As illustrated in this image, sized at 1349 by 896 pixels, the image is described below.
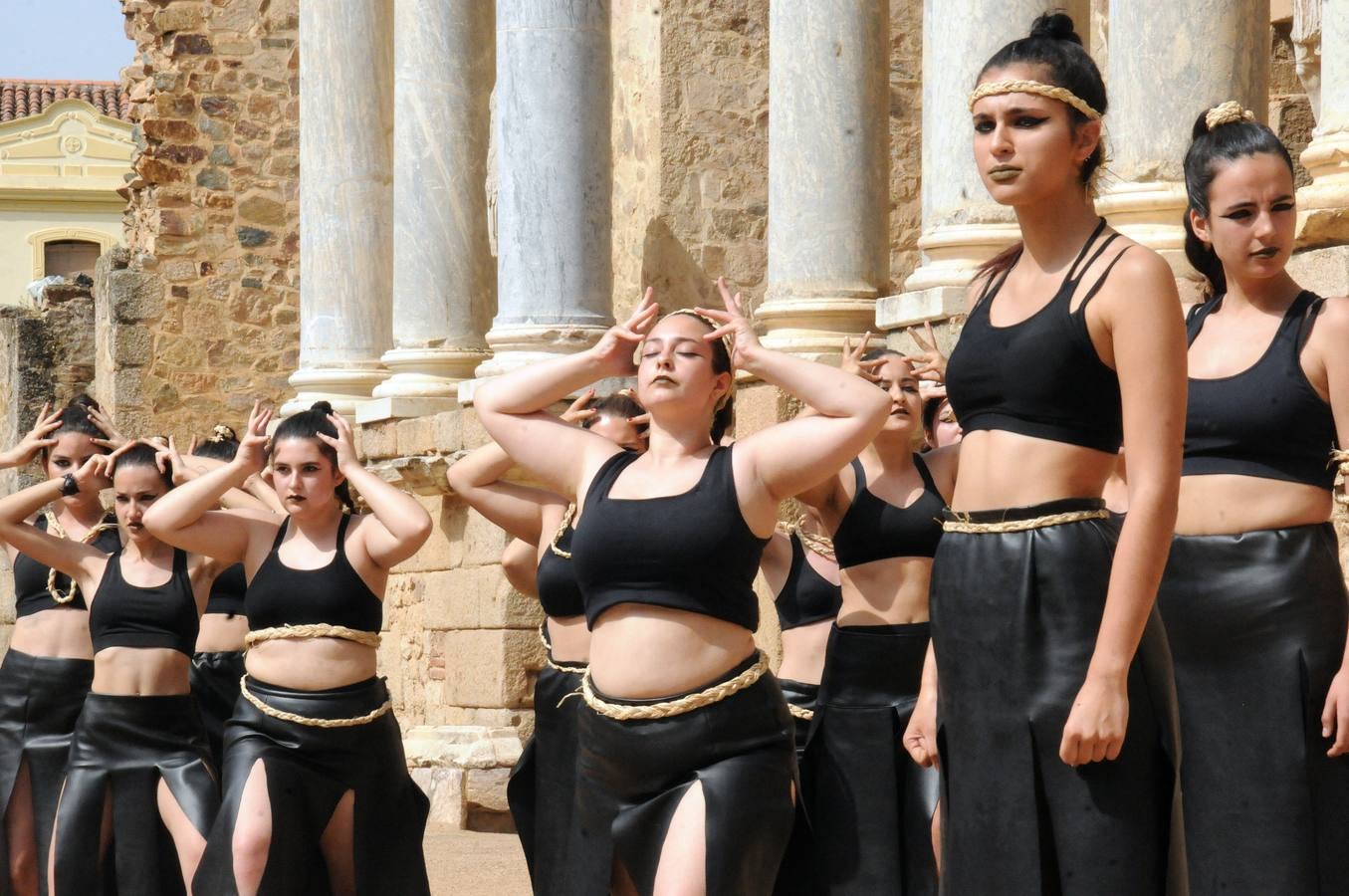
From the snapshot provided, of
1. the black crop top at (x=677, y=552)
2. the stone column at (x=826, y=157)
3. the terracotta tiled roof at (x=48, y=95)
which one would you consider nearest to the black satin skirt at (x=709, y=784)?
the black crop top at (x=677, y=552)

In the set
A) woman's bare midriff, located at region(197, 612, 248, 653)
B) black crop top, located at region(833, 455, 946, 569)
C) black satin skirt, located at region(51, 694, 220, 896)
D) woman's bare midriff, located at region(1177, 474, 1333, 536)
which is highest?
woman's bare midriff, located at region(1177, 474, 1333, 536)

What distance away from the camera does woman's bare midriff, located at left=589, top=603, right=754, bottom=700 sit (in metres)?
4.52

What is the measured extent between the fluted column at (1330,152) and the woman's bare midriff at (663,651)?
2.12 meters

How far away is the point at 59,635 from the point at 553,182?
138 inches

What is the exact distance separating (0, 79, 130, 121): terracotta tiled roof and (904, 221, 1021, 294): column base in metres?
34.9

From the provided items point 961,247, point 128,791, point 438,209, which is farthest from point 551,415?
point 438,209

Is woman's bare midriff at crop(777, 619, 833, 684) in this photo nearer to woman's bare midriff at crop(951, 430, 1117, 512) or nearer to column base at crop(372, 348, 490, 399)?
woman's bare midriff at crop(951, 430, 1117, 512)

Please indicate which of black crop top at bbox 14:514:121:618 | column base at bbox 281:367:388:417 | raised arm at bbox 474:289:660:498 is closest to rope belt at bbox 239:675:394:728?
raised arm at bbox 474:289:660:498

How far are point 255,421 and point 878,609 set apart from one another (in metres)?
2.48

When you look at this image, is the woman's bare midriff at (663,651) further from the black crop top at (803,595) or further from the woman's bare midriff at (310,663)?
the woman's bare midriff at (310,663)

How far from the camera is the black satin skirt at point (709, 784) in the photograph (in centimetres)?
446

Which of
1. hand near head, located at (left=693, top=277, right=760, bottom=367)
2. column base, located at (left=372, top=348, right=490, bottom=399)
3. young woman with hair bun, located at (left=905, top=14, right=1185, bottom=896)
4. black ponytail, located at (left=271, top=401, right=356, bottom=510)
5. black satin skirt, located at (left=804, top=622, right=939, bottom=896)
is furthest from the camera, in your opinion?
column base, located at (left=372, top=348, right=490, bottom=399)

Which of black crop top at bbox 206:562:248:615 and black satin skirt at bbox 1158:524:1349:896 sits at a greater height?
black satin skirt at bbox 1158:524:1349:896

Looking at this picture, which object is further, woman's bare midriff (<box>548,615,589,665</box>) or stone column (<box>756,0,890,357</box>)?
stone column (<box>756,0,890,357</box>)
